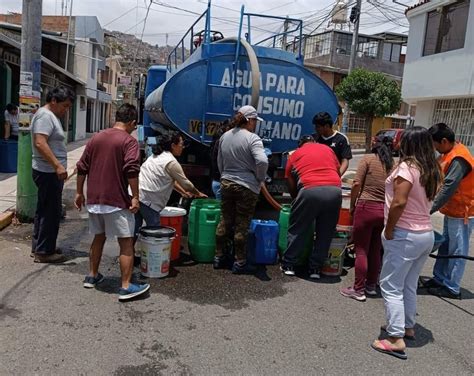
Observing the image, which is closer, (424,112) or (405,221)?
(405,221)

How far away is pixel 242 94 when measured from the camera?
6.59m

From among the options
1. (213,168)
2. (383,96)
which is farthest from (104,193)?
(383,96)

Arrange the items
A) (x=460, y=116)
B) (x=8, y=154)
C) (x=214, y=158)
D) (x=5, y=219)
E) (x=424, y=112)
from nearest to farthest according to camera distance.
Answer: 1. (x=214, y=158)
2. (x=5, y=219)
3. (x=8, y=154)
4. (x=460, y=116)
5. (x=424, y=112)

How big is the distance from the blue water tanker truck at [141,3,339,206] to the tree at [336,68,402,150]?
19.4 meters

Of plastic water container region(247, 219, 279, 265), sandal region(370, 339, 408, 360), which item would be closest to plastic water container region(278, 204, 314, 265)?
plastic water container region(247, 219, 279, 265)

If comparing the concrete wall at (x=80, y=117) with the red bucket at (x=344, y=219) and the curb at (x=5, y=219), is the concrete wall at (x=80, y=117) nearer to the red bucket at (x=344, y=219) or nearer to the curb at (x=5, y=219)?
the curb at (x=5, y=219)

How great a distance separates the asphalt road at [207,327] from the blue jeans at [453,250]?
25 cm

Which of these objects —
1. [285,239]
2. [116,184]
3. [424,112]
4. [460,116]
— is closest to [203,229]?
[285,239]

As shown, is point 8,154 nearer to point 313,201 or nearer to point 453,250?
point 313,201

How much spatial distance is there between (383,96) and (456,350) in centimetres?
2405

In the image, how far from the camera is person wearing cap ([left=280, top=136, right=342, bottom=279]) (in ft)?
16.5

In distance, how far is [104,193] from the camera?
169 inches

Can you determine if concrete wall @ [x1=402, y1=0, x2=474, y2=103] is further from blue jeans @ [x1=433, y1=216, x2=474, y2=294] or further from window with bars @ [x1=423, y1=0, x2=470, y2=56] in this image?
blue jeans @ [x1=433, y1=216, x2=474, y2=294]

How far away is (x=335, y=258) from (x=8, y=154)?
8.55m
